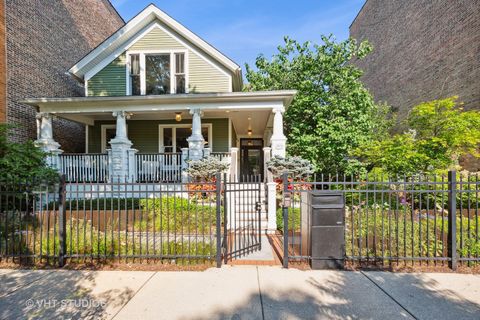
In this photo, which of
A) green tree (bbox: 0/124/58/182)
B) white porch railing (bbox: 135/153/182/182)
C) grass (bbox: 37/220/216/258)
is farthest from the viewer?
white porch railing (bbox: 135/153/182/182)

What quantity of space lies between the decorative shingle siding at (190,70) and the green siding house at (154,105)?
45mm

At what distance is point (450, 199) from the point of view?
443 centimetres

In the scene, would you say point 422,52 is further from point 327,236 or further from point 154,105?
point 154,105

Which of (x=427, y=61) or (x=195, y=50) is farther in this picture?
(x=427, y=61)

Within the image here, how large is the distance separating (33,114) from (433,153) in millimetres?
15858

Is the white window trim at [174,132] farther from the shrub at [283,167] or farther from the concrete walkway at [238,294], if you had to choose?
the concrete walkway at [238,294]

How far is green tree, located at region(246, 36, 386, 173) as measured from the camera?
37.4 ft

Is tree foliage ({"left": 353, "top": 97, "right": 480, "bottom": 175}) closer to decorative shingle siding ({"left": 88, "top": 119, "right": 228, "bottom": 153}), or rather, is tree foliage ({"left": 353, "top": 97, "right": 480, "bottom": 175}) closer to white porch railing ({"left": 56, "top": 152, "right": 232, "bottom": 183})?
white porch railing ({"left": 56, "top": 152, "right": 232, "bottom": 183})

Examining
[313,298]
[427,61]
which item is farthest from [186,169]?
[427,61]

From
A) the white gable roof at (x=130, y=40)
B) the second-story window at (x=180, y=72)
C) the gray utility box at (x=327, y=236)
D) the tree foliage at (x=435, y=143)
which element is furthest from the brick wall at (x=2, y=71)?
the tree foliage at (x=435, y=143)

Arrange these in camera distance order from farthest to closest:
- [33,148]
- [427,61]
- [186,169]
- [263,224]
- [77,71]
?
[427,61]
[77,71]
[186,169]
[33,148]
[263,224]

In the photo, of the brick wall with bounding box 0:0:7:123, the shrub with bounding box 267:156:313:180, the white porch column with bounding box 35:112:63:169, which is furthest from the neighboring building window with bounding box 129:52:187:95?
the shrub with bounding box 267:156:313:180

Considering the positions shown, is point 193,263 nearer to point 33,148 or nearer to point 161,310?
point 161,310

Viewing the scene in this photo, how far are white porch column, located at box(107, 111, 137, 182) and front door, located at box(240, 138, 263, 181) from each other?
720 centimetres
